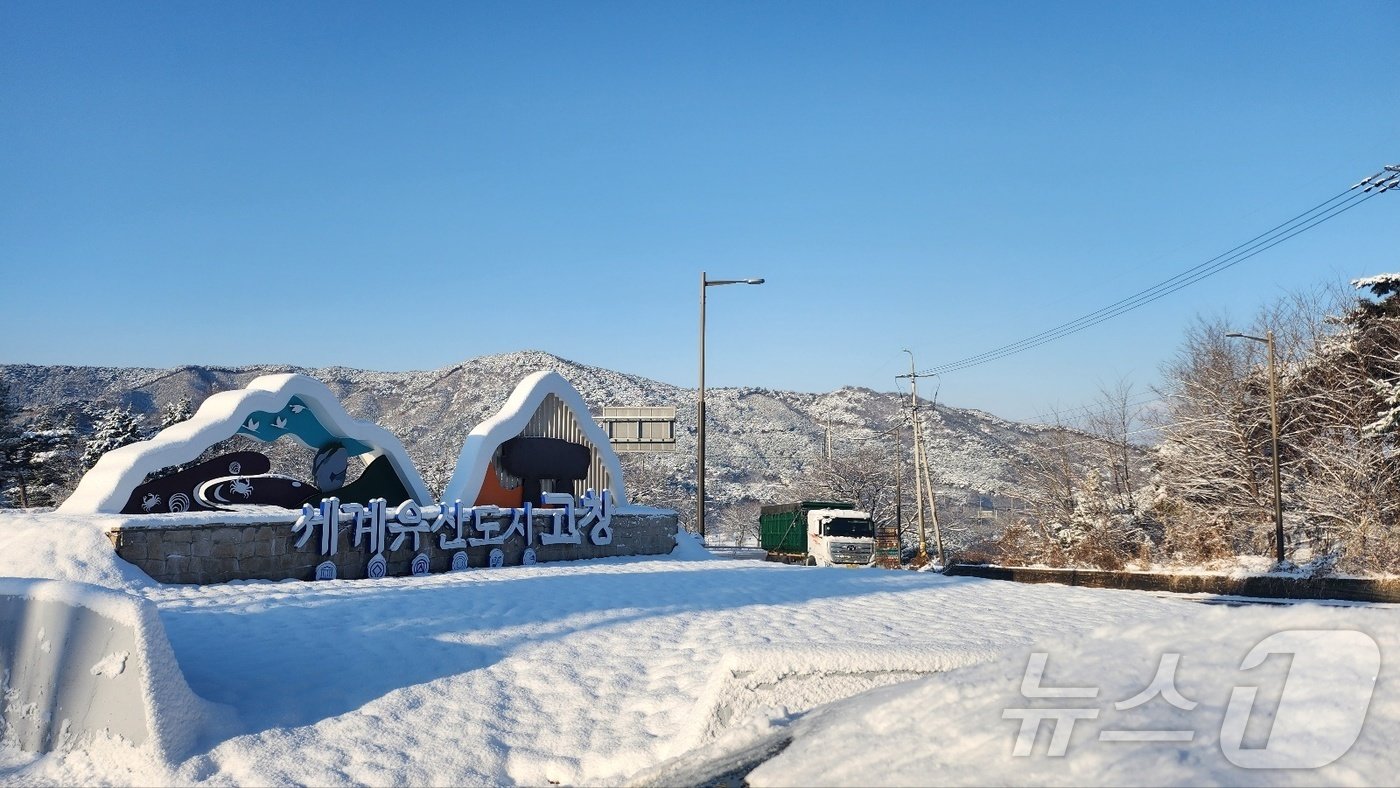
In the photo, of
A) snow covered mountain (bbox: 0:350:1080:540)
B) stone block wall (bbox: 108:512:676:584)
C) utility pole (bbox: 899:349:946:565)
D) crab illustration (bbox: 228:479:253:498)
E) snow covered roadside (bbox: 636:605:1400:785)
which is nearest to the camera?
snow covered roadside (bbox: 636:605:1400:785)

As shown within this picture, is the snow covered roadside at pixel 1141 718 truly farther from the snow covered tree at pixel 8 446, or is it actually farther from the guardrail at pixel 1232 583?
the snow covered tree at pixel 8 446

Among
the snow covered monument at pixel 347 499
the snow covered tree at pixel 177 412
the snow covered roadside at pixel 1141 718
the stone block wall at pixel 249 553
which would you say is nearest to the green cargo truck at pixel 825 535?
the snow covered monument at pixel 347 499

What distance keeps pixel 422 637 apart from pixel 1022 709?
696cm

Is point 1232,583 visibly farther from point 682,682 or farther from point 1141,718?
point 1141,718

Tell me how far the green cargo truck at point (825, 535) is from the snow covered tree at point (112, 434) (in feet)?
97.2

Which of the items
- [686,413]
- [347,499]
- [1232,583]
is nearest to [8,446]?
[347,499]

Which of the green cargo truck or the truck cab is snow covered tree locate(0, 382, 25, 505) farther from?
the truck cab

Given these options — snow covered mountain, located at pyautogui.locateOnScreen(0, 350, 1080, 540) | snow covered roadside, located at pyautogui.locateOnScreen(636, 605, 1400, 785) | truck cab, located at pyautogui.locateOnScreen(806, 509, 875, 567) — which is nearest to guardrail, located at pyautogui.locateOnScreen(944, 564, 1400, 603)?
truck cab, located at pyautogui.locateOnScreen(806, 509, 875, 567)

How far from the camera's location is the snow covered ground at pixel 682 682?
375cm

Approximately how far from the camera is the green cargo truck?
32.0m

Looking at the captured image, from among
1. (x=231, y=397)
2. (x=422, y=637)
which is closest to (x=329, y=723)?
(x=422, y=637)

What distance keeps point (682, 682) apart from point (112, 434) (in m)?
44.5

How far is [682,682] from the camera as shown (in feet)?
26.5

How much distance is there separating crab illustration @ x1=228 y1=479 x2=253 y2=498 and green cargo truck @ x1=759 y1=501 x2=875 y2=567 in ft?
60.1
